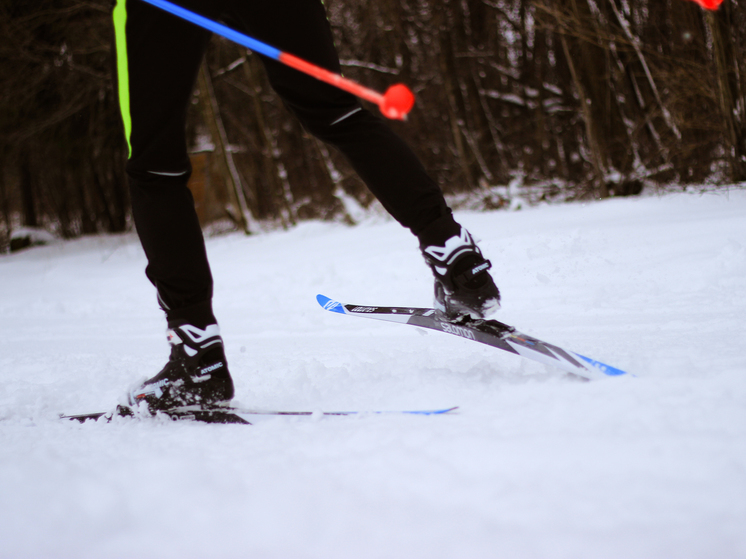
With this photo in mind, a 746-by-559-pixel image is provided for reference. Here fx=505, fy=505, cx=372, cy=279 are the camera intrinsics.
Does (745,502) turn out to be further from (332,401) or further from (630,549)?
(332,401)

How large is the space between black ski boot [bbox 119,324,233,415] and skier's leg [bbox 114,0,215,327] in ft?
0.15

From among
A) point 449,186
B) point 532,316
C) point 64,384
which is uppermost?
point 449,186

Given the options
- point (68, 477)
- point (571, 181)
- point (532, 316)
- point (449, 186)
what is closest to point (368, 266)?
point (532, 316)

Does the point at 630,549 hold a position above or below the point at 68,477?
below

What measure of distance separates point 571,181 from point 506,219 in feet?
10.9

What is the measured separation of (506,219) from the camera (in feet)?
15.2

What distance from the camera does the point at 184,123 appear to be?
1.35 m

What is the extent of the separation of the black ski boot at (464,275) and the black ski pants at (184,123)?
2.9 inches

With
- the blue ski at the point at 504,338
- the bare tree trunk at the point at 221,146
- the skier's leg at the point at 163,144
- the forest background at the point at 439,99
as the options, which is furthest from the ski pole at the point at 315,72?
the bare tree trunk at the point at 221,146

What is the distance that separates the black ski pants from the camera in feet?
4.06

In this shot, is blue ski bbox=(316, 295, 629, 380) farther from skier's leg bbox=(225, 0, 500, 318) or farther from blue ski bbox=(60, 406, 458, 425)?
blue ski bbox=(60, 406, 458, 425)

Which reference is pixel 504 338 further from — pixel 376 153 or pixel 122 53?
pixel 122 53

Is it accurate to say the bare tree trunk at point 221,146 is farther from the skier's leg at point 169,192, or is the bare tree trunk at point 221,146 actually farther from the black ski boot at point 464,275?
the black ski boot at point 464,275

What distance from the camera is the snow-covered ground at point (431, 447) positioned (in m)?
0.73
